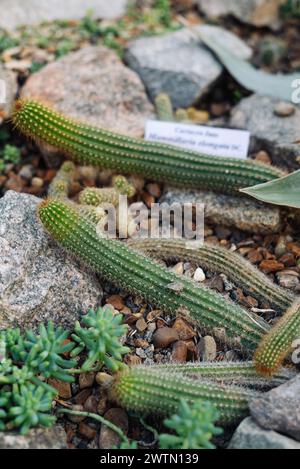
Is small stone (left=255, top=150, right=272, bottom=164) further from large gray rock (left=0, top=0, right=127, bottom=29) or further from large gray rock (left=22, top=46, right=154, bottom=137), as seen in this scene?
large gray rock (left=0, top=0, right=127, bottom=29)

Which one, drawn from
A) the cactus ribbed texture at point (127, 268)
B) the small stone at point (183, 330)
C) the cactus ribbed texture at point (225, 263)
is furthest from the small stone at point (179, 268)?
the small stone at point (183, 330)

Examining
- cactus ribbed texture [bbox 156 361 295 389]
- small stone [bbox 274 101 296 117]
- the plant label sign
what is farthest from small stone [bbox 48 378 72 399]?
small stone [bbox 274 101 296 117]

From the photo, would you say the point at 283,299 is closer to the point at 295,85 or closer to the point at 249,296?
the point at 249,296

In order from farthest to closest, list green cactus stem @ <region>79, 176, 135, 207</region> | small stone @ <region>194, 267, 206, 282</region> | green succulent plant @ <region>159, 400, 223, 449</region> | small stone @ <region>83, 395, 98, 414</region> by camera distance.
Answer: green cactus stem @ <region>79, 176, 135, 207</region> < small stone @ <region>194, 267, 206, 282</region> < small stone @ <region>83, 395, 98, 414</region> < green succulent plant @ <region>159, 400, 223, 449</region>

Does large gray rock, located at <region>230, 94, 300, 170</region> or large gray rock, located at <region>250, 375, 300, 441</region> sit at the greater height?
large gray rock, located at <region>230, 94, 300, 170</region>

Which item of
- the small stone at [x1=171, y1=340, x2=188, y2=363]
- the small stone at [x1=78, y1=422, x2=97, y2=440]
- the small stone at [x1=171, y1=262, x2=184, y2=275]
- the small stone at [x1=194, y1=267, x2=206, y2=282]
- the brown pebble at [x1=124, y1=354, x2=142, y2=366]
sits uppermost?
the small stone at [x1=171, y1=262, x2=184, y2=275]

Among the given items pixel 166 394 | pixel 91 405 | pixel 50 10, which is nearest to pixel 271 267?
pixel 166 394

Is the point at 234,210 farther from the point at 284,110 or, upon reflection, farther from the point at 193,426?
the point at 193,426
